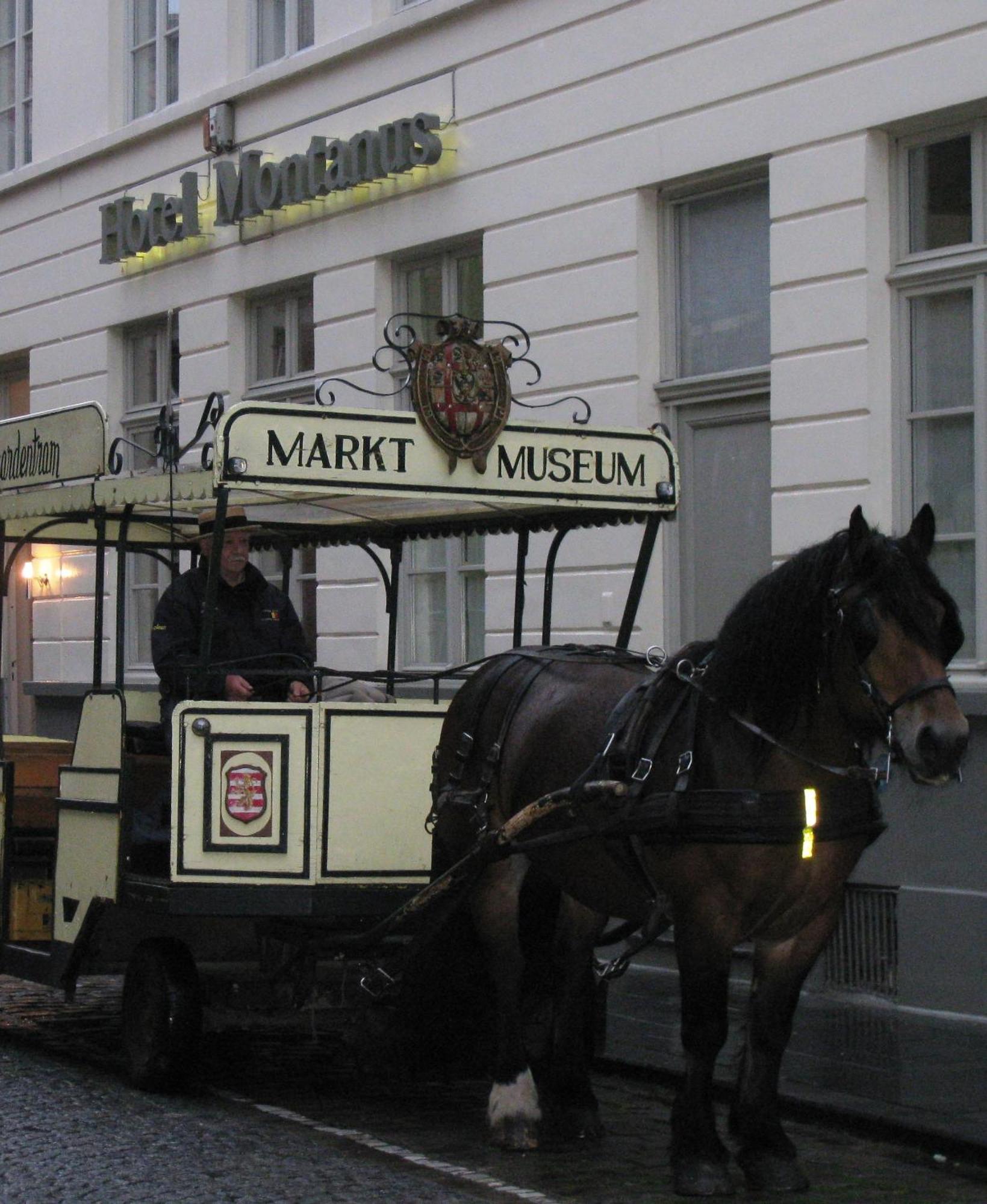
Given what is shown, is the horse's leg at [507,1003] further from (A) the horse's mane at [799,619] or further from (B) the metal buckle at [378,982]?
(A) the horse's mane at [799,619]

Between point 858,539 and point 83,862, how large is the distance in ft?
13.2

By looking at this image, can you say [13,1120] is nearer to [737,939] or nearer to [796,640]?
[737,939]

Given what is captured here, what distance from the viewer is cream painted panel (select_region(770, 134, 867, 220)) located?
10750 mm

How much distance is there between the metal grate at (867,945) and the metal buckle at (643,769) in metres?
4.34

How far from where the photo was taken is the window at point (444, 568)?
13.7 m

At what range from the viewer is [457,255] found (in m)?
14.0

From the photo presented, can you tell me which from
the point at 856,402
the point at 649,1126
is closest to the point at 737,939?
the point at 649,1126

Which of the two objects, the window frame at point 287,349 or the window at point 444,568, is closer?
the window at point 444,568

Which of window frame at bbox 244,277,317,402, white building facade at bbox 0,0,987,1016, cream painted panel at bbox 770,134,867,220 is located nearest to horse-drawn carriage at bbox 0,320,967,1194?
white building facade at bbox 0,0,987,1016

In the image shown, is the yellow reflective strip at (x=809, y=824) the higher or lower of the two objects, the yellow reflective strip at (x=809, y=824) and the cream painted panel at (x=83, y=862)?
the higher

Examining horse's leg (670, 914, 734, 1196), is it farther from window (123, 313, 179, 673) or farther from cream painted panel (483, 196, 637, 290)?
window (123, 313, 179, 673)

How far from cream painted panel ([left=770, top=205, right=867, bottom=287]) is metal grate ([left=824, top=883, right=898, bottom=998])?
10.7 ft

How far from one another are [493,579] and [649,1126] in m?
5.93

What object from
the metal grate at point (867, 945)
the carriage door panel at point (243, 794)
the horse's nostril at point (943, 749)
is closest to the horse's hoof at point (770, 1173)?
the horse's nostril at point (943, 749)
